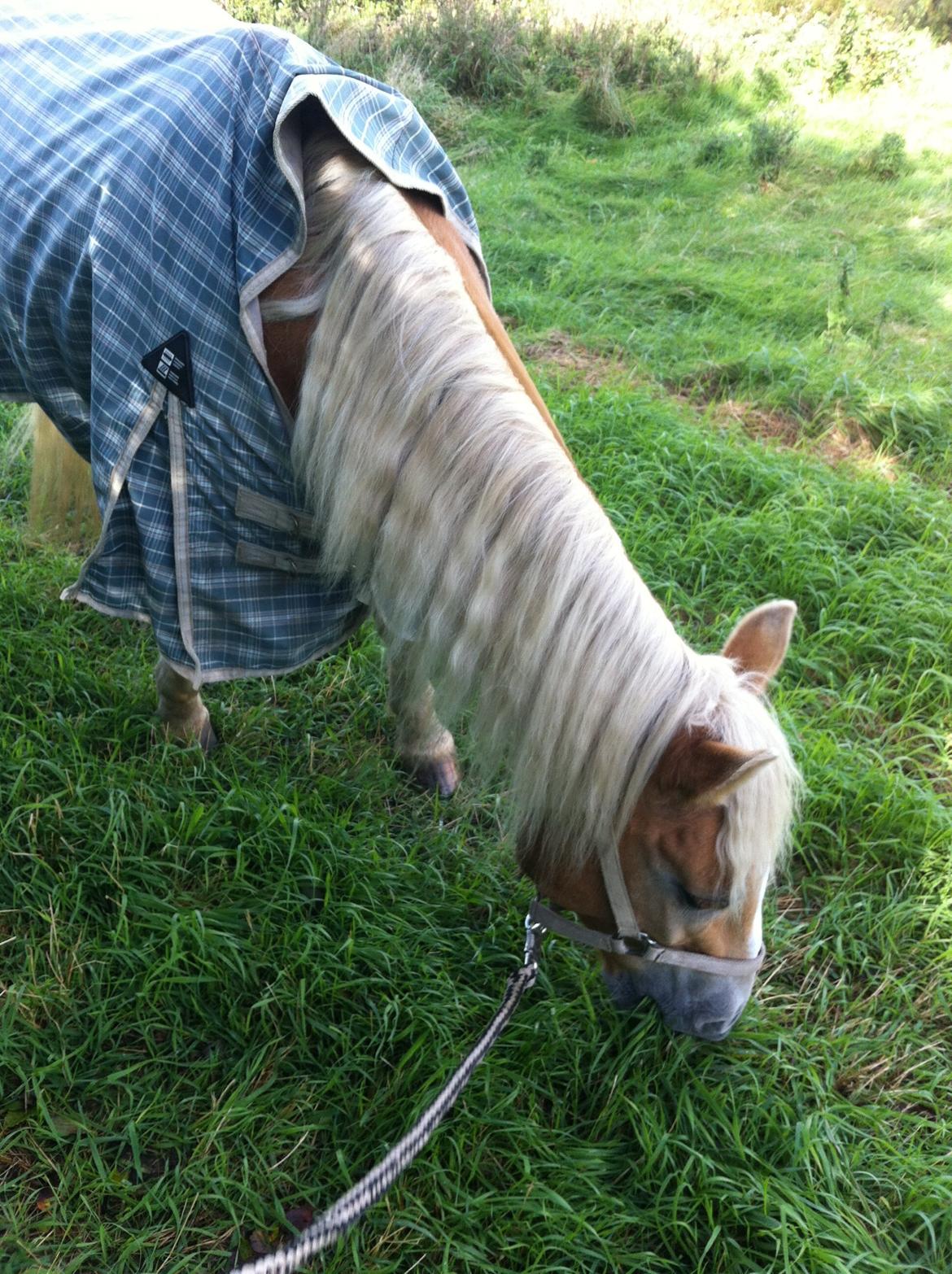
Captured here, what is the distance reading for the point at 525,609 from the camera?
1529 mm

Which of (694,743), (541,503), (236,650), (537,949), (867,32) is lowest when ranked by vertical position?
(537,949)

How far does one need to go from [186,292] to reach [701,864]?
1.44m

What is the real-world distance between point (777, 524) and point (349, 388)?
2.16m

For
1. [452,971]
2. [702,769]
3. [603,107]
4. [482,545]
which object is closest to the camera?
[702,769]

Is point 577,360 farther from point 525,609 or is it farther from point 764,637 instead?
point 525,609

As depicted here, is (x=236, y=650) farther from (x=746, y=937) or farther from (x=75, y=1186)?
(x=746, y=937)

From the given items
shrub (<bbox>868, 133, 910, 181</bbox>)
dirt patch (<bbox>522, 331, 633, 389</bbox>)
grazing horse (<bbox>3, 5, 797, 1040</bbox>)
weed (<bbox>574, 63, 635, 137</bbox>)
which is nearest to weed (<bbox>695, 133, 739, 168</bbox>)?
weed (<bbox>574, 63, 635, 137</bbox>)

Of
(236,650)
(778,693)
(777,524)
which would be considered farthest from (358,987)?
(777,524)

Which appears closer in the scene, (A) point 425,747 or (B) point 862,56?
(A) point 425,747

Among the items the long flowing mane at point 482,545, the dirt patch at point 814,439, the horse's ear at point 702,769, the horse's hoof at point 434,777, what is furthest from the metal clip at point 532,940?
the dirt patch at point 814,439

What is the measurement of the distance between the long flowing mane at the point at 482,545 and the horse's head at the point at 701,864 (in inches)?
0.5

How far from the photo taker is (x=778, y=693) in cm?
282

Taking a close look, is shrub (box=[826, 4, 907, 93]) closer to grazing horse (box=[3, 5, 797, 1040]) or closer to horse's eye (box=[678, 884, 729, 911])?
grazing horse (box=[3, 5, 797, 1040])

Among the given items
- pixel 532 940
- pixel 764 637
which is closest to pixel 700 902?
pixel 532 940
